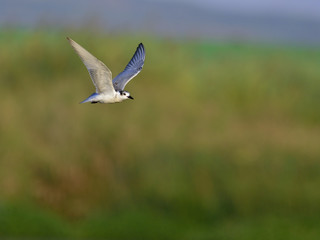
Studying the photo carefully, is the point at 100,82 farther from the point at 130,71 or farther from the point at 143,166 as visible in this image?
the point at 143,166

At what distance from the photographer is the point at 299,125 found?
489 inches

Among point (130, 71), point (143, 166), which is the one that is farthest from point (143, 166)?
point (130, 71)

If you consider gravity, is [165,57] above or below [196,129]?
above

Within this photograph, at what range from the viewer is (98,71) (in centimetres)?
452

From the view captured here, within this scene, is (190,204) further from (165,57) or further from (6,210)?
(165,57)

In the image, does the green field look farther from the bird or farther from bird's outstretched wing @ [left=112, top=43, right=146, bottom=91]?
the bird

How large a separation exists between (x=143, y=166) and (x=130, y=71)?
604 centimetres

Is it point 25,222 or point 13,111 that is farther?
point 13,111

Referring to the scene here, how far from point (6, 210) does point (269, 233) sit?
2.88 m

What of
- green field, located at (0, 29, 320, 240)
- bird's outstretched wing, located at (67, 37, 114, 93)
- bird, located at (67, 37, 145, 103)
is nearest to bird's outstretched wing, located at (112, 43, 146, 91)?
bird, located at (67, 37, 145, 103)

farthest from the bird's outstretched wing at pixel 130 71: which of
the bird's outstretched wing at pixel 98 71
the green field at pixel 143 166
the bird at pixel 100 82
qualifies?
the green field at pixel 143 166

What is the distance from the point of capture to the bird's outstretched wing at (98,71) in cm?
439

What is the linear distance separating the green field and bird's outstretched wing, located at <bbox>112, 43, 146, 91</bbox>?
537 cm

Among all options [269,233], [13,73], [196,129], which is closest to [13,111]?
[13,73]
